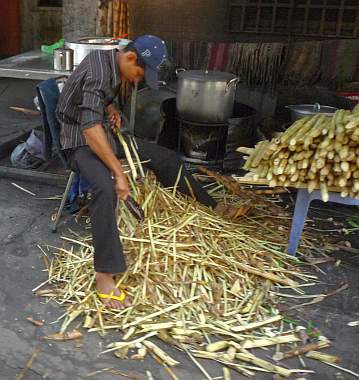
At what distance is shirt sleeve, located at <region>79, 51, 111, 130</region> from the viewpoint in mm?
3332

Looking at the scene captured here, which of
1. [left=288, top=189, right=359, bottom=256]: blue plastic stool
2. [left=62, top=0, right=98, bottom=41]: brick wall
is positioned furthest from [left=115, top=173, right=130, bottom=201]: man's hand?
[left=62, top=0, right=98, bottom=41]: brick wall

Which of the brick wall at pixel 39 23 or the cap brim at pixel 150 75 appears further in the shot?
the brick wall at pixel 39 23

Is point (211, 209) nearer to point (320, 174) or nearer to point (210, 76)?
point (320, 174)

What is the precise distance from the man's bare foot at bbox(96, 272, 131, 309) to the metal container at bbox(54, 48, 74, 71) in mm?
2483

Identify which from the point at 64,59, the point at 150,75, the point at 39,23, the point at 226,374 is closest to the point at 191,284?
the point at 226,374

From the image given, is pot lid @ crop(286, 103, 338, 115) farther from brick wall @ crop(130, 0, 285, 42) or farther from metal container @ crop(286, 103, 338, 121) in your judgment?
brick wall @ crop(130, 0, 285, 42)

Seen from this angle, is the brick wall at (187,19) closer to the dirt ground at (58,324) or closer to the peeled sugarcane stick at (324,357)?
the dirt ground at (58,324)

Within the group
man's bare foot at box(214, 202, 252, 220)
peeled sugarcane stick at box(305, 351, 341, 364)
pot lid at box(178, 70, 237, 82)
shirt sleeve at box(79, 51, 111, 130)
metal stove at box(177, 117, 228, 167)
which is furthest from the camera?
metal stove at box(177, 117, 228, 167)

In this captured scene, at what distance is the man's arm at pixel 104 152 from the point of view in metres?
3.33

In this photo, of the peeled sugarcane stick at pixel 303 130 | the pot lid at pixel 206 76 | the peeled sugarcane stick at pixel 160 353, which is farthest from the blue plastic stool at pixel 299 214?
the pot lid at pixel 206 76

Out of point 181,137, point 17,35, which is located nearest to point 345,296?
point 181,137

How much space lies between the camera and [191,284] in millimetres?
3545

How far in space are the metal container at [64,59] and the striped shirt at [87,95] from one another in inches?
53.0

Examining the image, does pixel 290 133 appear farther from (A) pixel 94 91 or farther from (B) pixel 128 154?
(A) pixel 94 91
